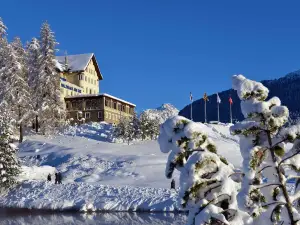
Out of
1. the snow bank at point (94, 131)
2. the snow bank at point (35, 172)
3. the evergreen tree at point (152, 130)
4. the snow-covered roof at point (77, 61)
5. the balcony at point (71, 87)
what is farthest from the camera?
the snow-covered roof at point (77, 61)

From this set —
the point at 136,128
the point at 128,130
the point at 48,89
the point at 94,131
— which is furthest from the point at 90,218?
the point at 136,128

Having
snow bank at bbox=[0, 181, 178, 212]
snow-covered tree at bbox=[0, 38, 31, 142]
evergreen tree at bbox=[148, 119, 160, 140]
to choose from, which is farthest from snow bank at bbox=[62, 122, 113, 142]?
snow bank at bbox=[0, 181, 178, 212]

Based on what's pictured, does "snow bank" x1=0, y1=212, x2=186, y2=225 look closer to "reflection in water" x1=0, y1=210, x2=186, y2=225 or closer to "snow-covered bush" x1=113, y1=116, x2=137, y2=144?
"reflection in water" x1=0, y1=210, x2=186, y2=225

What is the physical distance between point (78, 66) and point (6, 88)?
3139 cm

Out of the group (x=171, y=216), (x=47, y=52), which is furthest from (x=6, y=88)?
(x=171, y=216)

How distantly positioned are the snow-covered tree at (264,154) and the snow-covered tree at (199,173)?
Answer: 43cm

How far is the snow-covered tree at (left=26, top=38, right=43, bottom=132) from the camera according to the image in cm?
6119

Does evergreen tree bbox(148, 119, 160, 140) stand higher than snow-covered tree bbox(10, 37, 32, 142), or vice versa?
snow-covered tree bbox(10, 37, 32, 142)

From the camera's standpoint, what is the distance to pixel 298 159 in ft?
25.7

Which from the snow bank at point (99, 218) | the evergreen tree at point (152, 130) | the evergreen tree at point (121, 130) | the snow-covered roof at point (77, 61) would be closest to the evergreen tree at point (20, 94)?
the evergreen tree at point (121, 130)

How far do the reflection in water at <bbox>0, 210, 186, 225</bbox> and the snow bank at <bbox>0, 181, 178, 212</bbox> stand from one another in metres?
1.42

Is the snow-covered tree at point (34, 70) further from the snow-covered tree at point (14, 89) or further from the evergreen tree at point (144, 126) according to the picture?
the evergreen tree at point (144, 126)

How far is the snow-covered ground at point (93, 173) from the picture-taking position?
1462 inches

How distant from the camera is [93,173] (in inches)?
1900
